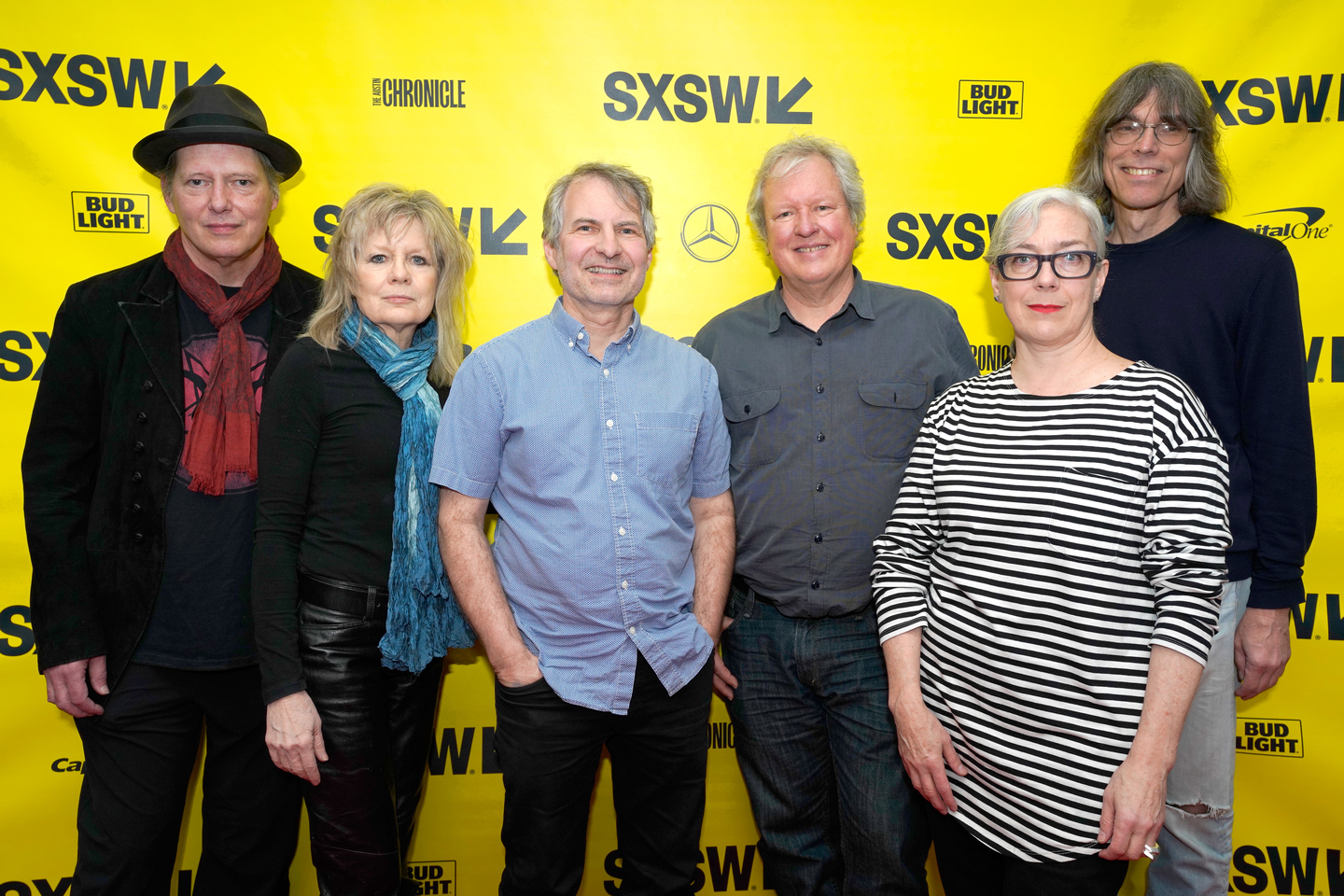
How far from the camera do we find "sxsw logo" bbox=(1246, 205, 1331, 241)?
8.00 feet

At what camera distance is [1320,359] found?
246cm

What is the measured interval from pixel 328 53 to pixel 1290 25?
315 cm

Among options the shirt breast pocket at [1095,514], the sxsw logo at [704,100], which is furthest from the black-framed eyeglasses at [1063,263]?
the sxsw logo at [704,100]

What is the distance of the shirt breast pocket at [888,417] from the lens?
6.19ft

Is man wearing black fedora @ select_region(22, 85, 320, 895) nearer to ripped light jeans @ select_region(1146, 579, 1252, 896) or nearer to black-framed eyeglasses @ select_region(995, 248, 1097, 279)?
black-framed eyeglasses @ select_region(995, 248, 1097, 279)

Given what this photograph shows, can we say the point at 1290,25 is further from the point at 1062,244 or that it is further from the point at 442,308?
the point at 442,308

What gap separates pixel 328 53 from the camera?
233cm

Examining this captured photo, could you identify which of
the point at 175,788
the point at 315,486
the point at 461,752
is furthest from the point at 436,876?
the point at 315,486

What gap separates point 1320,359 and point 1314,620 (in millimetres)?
890

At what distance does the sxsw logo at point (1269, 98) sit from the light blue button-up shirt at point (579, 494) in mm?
2241

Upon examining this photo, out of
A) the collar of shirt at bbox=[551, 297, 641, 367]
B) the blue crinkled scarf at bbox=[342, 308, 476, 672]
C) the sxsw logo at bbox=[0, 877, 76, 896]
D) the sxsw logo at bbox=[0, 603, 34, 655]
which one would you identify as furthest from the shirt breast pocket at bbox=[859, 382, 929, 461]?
the sxsw logo at bbox=[0, 877, 76, 896]

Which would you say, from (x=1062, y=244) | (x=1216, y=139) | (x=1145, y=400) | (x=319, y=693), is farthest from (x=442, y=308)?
(x=1216, y=139)

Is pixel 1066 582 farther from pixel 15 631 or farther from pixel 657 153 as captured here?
pixel 15 631

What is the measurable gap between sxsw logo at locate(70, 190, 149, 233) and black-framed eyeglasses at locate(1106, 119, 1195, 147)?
2882mm
